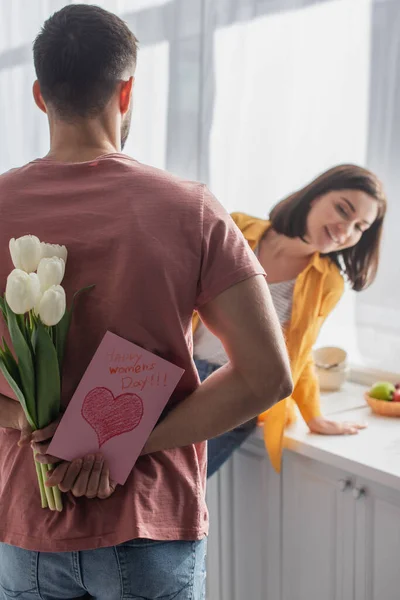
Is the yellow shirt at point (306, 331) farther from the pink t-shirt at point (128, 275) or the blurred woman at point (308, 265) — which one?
the pink t-shirt at point (128, 275)

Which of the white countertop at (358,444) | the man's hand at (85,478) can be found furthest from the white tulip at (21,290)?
the white countertop at (358,444)

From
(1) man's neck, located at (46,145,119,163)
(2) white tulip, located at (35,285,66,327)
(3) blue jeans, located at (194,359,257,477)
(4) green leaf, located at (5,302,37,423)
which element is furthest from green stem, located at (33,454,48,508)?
(3) blue jeans, located at (194,359,257,477)

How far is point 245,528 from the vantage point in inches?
76.5

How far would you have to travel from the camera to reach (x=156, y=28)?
7.84ft

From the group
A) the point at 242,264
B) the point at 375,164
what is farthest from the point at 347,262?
the point at 242,264

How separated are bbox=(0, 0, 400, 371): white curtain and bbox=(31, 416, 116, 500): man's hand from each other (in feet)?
3.98

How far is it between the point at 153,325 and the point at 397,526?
3.00 ft

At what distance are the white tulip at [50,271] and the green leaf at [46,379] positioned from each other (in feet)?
0.19

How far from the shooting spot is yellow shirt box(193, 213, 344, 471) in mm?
1775

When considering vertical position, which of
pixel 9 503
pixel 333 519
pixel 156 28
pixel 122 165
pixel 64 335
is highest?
pixel 156 28

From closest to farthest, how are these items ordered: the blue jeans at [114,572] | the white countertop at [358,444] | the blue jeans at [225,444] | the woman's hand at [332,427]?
the blue jeans at [114,572] → the white countertop at [358,444] → the woman's hand at [332,427] → the blue jeans at [225,444]

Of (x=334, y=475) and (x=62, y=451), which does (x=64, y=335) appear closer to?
(x=62, y=451)

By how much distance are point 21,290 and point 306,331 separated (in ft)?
3.53

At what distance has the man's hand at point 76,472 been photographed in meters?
0.94
